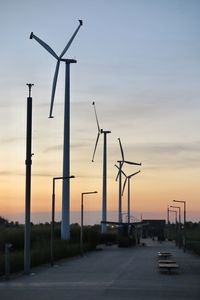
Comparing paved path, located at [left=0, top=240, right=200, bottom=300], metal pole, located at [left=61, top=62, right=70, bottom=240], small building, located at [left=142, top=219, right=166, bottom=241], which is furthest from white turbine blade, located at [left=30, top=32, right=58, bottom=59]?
small building, located at [left=142, top=219, right=166, bottom=241]

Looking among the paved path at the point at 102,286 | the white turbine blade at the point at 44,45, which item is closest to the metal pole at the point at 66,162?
the white turbine blade at the point at 44,45

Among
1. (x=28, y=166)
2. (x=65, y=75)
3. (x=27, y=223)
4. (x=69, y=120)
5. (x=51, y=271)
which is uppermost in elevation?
(x=65, y=75)

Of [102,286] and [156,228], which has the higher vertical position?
[102,286]

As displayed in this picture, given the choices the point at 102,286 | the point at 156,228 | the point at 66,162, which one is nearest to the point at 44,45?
the point at 66,162

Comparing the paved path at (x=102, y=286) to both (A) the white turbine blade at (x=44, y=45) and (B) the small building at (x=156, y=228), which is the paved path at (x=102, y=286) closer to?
(A) the white turbine blade at (x=44, y=45)

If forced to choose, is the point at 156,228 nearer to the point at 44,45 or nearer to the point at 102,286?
the point at 44,45

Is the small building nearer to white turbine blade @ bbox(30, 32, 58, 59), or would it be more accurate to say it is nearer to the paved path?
white turbine blade @ bbox(30, 32, 58, 59)

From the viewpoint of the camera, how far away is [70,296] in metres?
22.0

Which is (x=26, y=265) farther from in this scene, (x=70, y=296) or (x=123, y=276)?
(x=70, y=296)

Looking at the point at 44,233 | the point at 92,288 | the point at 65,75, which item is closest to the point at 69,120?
the point at 65,75

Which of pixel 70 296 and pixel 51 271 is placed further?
pixel 51 271

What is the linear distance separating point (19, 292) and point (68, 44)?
4234 centimetres

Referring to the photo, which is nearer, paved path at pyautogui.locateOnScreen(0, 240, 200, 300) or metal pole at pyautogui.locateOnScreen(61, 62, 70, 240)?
paved path at pyautogui.locateOnScreen(0, 240, 200, 300)

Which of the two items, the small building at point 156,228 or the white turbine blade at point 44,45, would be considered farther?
the small building at point 156,228
